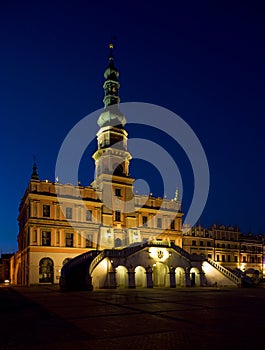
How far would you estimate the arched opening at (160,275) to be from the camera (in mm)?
48219

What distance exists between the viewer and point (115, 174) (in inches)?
2467

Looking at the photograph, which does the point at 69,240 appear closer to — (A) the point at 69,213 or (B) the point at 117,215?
(A) the point at 69,213

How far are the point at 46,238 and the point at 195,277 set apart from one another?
21.9 meters

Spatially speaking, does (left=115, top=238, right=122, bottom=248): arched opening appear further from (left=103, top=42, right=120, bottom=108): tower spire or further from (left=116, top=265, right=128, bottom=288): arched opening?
(left=103, top=42, right=120, bottom=108): tower spire

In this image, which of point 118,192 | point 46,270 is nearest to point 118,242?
point 118,192

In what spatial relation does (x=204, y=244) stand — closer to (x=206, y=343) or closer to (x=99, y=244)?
(x=99, y=244)

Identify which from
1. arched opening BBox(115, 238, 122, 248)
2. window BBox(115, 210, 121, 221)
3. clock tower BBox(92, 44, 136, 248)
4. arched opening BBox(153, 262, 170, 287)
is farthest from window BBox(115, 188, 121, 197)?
arched opening BBox(153, 262, 170, 287)

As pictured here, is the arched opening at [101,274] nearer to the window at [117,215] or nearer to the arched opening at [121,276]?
the arched opening at [121,276]

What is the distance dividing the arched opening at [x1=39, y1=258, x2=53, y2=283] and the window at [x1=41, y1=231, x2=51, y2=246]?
228 centimetres

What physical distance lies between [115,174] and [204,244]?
30732 millimetres

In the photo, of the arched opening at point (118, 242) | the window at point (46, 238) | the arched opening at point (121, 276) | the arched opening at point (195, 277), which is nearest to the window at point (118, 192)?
the arched opening at point (118, 242)

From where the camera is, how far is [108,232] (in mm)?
57938

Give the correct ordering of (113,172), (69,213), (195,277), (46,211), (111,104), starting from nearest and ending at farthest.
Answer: (195,277) → (46,211) → (69,213) → (113,172) → (111,104)

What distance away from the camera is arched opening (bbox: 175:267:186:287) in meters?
48.3
